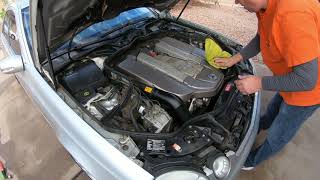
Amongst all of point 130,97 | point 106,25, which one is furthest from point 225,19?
point 130,97

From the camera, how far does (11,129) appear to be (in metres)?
2.90

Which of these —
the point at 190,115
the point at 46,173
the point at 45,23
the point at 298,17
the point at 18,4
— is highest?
the point at 298,17

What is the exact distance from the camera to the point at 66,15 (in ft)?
6.56

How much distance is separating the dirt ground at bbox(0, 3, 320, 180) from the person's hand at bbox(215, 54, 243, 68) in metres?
1.05

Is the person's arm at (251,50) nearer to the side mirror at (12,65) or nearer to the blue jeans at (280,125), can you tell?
the blue jeans at (280,125)

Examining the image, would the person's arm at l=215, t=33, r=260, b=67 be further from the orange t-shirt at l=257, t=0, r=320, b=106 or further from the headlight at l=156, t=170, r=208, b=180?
the headlight at l=156, t=170, r=208, b=180

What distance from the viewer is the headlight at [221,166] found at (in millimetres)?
1778

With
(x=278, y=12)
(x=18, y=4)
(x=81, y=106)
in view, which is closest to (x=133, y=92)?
(x=81, y=106)

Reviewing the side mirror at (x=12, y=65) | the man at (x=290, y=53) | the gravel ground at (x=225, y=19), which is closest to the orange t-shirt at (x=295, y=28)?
the man at (x=290, y=53)

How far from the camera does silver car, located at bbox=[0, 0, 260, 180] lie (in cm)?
177

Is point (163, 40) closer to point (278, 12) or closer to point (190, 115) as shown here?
point (190, 115)

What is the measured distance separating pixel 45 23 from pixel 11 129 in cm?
145

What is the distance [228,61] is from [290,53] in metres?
0.76

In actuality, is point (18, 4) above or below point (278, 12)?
below
